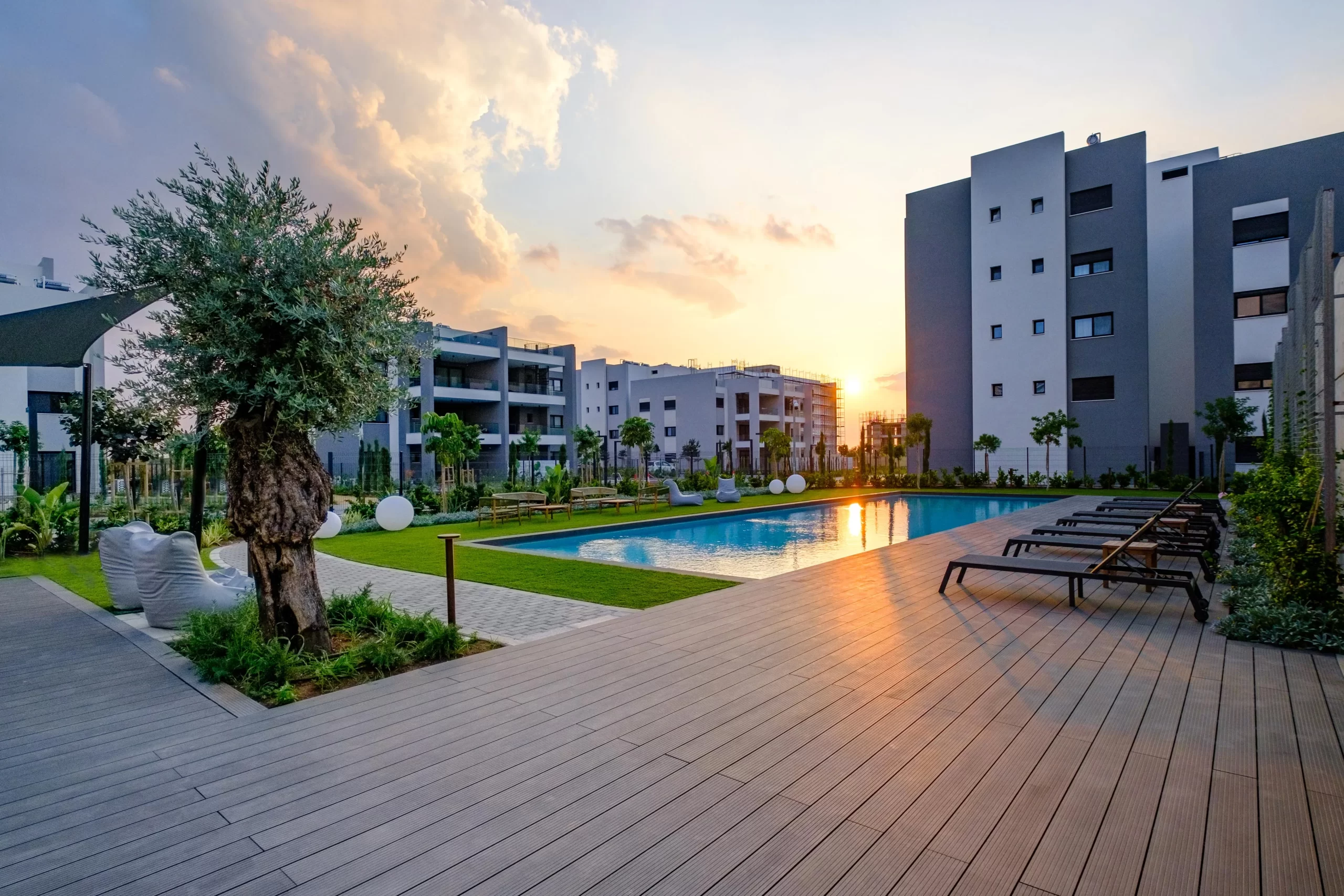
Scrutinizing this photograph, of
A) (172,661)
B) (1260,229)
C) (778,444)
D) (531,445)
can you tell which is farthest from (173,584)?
(1260,229)

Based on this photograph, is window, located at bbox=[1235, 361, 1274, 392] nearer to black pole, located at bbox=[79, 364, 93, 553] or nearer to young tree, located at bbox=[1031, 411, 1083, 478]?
young tree, located at bbox=[1031, 411, 1083, 478]

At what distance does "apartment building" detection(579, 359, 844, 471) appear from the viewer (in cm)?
5403

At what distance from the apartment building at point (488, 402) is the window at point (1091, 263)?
88.4ft

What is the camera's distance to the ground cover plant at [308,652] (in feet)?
13.9

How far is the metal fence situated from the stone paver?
601cm

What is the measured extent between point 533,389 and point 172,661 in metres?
38.3

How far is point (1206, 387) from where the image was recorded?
23.8 m

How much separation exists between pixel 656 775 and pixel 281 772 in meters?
1.77

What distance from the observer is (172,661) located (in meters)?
4.88

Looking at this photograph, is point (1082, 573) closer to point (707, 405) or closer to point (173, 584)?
point (173, 584)

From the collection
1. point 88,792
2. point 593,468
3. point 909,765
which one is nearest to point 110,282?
point 88,792

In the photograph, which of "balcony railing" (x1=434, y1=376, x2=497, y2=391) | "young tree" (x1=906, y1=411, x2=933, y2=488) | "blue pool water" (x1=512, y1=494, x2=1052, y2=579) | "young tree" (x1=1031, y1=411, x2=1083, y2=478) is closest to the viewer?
"blue pool water" (x1=512, y1=494, x2=1052, y2=579)

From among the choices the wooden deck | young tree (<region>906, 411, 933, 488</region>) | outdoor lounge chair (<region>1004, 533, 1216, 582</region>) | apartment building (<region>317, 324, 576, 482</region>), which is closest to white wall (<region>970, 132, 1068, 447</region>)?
young tree (<region>906, 411, 933, 488</region>)

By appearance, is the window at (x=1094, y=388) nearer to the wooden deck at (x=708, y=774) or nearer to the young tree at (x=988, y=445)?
the young tree at (x=988, y=445)
